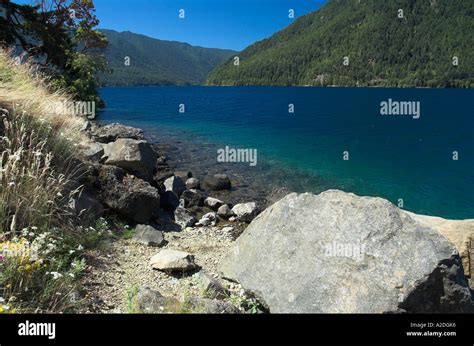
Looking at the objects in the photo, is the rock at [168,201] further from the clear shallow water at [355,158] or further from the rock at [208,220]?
the clear shallow water at [355,158]

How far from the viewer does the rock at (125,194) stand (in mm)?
10281

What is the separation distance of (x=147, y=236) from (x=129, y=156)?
3.89m

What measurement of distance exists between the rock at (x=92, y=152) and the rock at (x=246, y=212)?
21.2 feet

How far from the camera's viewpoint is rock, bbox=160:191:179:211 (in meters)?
14.2

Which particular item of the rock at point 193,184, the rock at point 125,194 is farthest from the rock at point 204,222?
the rock at point 193,184

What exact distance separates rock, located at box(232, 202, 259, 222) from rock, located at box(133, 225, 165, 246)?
5.60m

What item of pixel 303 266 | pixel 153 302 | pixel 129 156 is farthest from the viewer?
pixel 129 156

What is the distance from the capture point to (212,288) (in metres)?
→ 7.07

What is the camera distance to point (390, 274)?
6.12 m

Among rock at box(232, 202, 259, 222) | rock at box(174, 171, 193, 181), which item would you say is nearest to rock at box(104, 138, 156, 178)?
rock at box(232, 202, 259, 222)

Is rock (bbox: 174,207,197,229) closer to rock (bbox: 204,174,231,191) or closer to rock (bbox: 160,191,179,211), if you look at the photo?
rock (bbox: 160,191,179,211)

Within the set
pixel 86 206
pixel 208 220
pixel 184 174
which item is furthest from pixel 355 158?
pixel 86 206

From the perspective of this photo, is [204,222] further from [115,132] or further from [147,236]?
[115,132]
